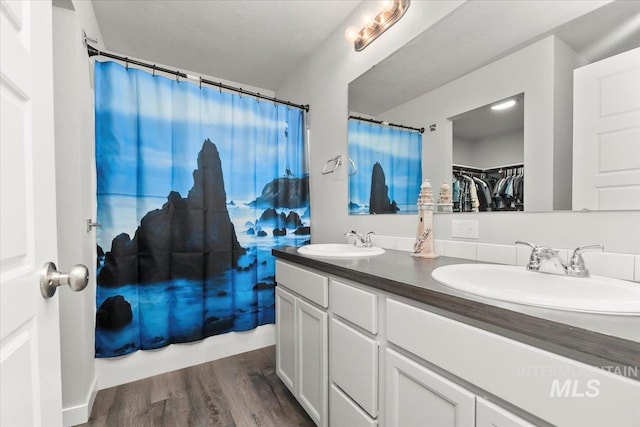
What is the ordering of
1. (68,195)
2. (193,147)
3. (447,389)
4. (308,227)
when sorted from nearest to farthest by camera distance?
(447,389)
(68,195)
(193,147)
(308,227)

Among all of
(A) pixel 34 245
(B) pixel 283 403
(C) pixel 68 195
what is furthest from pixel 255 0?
(B) pixel 283 403

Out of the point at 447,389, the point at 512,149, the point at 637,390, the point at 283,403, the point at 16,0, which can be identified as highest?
the point at 16,0

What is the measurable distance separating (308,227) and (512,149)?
5.20 feet

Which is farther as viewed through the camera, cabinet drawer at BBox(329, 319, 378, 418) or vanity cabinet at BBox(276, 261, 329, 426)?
vanity cabinet at BBox(276, 261, 329, 426)

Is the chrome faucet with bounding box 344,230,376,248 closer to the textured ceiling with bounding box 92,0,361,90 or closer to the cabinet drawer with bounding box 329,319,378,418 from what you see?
the cabinet drawer with bounding box 329,319,378,418

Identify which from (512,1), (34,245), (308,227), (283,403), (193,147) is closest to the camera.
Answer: (34,245)

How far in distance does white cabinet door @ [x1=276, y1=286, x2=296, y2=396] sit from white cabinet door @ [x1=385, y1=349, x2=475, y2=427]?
2.28 feet

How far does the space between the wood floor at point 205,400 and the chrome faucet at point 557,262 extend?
4.26 feet

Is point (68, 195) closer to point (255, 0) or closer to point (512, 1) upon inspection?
point (255, 0)

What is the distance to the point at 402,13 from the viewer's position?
148 centimetres

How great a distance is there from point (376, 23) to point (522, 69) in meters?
0.92

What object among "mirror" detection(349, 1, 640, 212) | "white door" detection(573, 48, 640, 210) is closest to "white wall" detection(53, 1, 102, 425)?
"mirror" detection(349, 1, 640, 212)

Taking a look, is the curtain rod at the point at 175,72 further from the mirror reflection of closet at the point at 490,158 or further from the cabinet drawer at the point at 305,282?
the mirror reflection of closet at the point at 490,158

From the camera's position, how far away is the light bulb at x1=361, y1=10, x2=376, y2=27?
5.36ft
